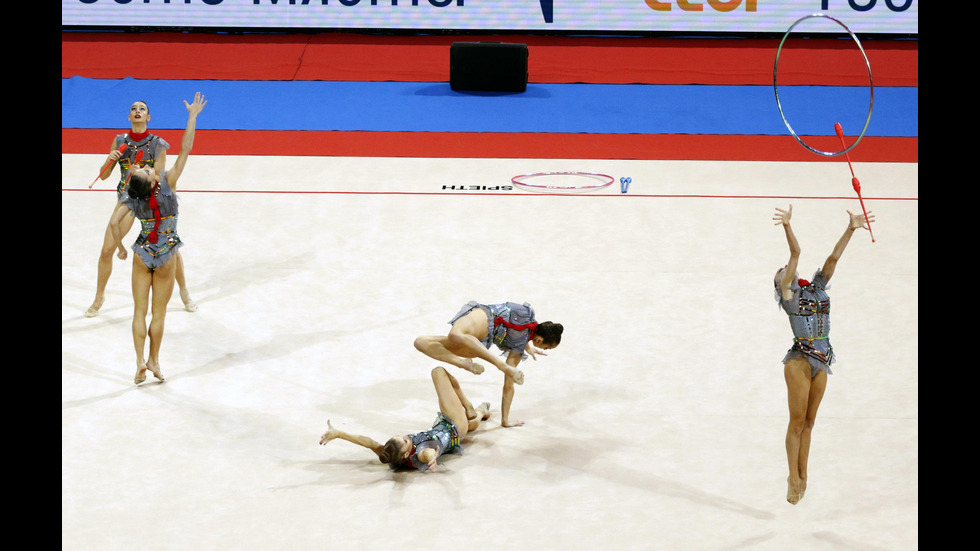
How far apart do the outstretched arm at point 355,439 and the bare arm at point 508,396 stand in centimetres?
105

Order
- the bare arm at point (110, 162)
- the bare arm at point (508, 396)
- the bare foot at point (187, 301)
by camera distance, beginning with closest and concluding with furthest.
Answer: the bare arm at point (508, 396) < the bare arm at point (110, 162) < the bare foot at point (187, 301)

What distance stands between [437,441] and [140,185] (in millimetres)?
3001

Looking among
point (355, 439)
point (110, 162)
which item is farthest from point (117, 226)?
Result: point (355, 439)

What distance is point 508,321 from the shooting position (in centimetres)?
745

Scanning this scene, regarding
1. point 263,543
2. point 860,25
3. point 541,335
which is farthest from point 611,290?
point 860,25

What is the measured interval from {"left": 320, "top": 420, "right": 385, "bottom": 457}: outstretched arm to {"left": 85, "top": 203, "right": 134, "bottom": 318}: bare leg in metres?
3.71

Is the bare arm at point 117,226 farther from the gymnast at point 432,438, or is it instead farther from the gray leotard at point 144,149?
the gymnast at point 432,438

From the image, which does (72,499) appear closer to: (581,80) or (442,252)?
(442,252)

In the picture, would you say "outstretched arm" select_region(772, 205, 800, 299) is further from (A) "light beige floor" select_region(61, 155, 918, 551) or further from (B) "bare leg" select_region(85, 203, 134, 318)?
(B) "bare leg" select_region(85, 203, 134, 318)

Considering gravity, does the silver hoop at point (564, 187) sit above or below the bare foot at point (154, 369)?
above

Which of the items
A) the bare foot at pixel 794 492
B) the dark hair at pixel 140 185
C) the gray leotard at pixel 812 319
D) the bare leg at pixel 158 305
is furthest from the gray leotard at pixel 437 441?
the dark hair at pixel 140 185

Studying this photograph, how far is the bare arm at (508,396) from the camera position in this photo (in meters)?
7.61

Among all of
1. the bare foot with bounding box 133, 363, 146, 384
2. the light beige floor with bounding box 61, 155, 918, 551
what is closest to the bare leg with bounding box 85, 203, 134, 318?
the light beige floor with bounding box 61, 155, 918, 551

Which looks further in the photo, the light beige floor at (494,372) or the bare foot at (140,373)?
the bare foot at (140,373)
